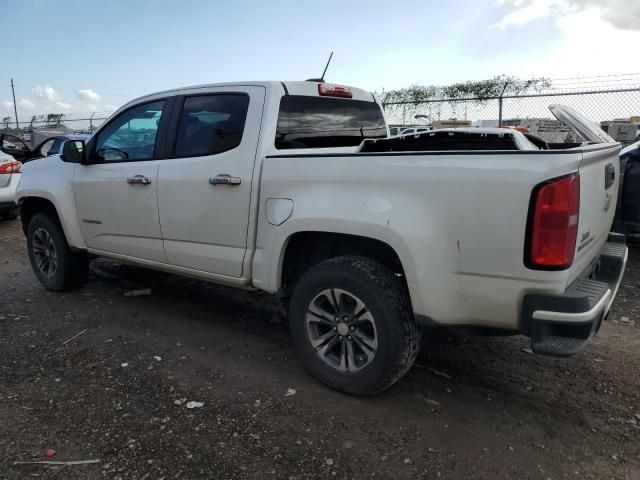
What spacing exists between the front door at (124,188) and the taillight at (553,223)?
278 cm

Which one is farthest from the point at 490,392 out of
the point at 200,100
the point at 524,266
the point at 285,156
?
the point at 200,100

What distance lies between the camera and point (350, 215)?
2.87 meters

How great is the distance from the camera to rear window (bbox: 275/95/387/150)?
366 cm

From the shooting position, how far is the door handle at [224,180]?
3.42m

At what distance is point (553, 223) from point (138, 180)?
3048 millimetres

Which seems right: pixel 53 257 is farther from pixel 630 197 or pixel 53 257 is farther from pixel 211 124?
pixel 630 197

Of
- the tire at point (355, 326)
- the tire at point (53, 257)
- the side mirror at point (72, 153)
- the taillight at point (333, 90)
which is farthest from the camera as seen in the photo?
the tire at point (53, 257)

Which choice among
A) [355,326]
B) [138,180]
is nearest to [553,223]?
[355,326]

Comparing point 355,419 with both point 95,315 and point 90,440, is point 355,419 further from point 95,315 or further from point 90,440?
point 95,315

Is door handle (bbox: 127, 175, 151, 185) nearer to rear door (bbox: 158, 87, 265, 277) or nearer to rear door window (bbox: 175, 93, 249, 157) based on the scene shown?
rear door (bbox: 158, 87, 265, 277)

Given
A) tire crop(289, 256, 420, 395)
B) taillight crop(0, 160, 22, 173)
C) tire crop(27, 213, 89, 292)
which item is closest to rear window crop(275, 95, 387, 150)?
tire crop(289, 256, 420, 395)

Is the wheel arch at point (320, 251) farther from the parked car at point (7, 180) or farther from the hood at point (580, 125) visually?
the parked car at point (7, 180)

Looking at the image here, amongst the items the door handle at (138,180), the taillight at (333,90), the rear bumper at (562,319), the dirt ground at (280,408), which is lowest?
the dirt ground at (280,408)

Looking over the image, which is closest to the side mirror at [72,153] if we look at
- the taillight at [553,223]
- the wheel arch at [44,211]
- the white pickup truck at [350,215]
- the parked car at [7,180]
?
the white pickup truck at [350,215]
